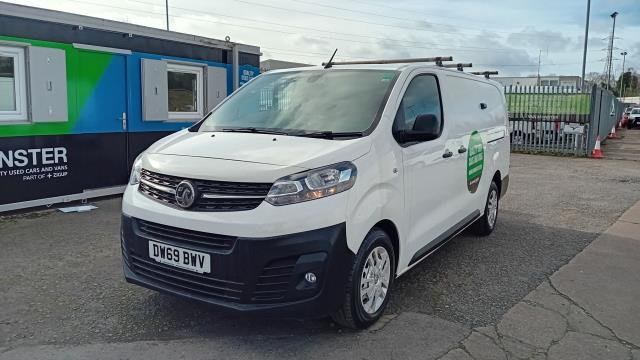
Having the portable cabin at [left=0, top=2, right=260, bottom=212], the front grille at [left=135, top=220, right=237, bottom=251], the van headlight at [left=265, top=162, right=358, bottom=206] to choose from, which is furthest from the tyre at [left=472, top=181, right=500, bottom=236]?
the portable cabin at [left=0, top=2, right=260, bottom=212]

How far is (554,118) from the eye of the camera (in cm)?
1794

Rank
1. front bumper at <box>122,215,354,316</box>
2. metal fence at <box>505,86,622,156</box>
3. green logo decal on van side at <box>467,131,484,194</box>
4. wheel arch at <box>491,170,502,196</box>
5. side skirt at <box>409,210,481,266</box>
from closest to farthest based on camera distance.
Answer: front bumper at <box>122,215,354,316</box>
side skirt at <box>409,210,481,266</box>
green logo decal on van side at <box>467,131,484,194</box>
wheel arch at <box>491,170,502,196</box>
metal fence at <box>505,86,622,156</box>

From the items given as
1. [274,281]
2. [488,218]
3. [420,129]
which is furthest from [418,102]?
[488,218]

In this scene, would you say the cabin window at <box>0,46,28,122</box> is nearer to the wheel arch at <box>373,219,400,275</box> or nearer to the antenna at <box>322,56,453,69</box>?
the antenna at <box>322,56,453,69</box>

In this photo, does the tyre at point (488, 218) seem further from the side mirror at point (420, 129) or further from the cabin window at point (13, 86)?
the cabin window at point (13, 86)

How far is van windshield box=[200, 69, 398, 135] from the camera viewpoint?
409 cm

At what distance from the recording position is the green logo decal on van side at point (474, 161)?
562 cm

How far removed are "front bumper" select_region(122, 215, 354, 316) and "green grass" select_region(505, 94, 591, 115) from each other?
16.4 metres

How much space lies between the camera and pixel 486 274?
522 cm

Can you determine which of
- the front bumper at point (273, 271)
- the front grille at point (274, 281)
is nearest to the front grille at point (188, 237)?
the front bumper at point (273, 271)

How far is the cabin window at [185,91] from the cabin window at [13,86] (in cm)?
249

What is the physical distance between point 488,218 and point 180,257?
4296mm

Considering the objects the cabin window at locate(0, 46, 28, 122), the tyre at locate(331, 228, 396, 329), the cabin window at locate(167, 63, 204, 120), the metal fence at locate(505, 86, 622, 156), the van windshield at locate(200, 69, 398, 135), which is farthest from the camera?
the metal fence at locate(505, 86, 622, 156)

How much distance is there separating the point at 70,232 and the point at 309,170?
4.24 meters
